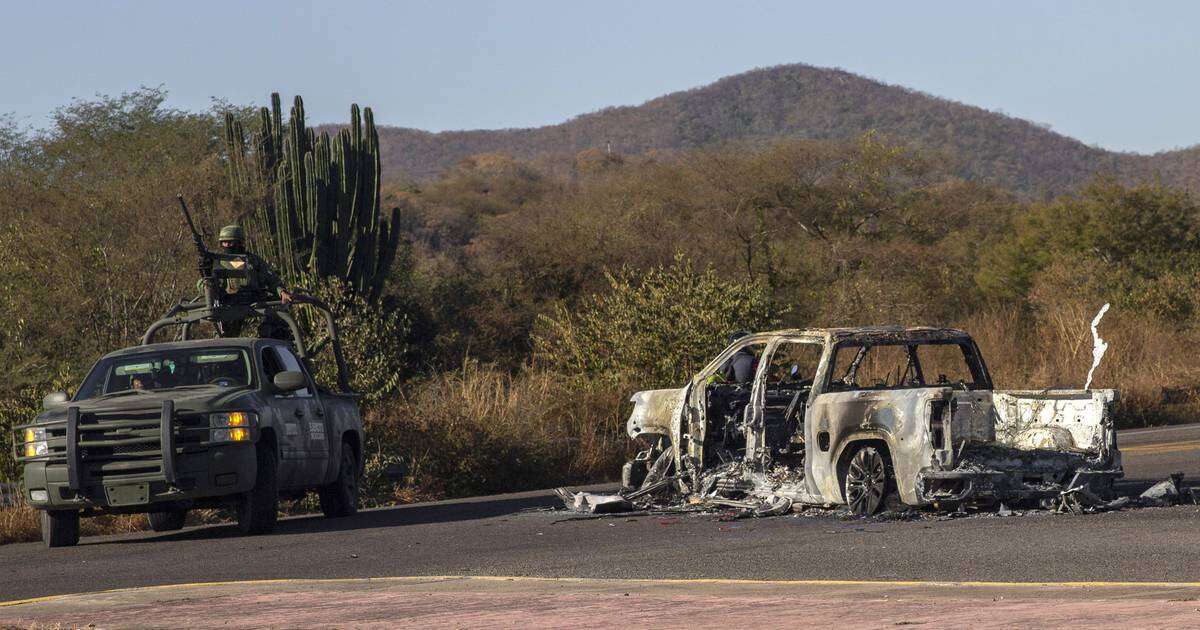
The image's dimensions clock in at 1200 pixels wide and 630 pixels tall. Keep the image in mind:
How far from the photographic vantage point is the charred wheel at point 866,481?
1393 centimetres

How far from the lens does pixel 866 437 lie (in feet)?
45.4

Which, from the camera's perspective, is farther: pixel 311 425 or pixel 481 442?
pixel 481 442

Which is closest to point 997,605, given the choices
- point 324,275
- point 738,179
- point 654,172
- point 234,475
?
point 234,475

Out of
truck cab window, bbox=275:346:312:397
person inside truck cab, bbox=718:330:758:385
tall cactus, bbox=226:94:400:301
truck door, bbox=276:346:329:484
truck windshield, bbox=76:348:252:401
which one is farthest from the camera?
tall cactus, bbox=226:94:400:301

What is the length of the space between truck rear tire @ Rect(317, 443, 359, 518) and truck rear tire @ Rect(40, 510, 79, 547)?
2.66 meters

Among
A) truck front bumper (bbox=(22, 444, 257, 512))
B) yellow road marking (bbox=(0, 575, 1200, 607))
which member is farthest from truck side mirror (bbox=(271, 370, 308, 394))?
yellow road marking (bbox=(0, 575, 1200, 607))

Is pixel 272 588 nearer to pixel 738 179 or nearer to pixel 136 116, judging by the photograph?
pixel 136 116

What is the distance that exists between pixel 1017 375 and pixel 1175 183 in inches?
3478

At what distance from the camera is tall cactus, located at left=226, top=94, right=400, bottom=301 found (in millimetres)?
28969

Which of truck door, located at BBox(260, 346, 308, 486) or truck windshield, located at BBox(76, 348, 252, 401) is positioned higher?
truck windshield, located at BBox(76, 348, 252, 401)

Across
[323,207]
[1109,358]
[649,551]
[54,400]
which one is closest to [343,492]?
[54,400]

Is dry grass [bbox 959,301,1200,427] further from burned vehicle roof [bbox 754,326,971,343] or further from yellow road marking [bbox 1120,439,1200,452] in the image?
burned vehicle roof [bbox 754,326,971,343]

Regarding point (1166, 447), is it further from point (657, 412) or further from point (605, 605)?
point (605, 605)

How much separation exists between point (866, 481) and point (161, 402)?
6216 millimetres
